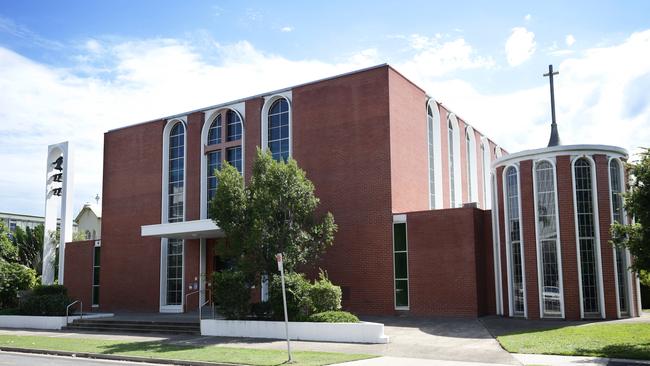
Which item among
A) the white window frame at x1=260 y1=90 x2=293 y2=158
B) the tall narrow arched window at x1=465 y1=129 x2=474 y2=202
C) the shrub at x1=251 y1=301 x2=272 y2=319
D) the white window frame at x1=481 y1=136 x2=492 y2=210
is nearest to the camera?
the shrub at x1=251 y1=301 x2=272 y2=319

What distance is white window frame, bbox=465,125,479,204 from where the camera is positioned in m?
37.5

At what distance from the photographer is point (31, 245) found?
51.9 meters

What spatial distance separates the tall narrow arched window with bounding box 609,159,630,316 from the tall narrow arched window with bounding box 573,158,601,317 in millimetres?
788

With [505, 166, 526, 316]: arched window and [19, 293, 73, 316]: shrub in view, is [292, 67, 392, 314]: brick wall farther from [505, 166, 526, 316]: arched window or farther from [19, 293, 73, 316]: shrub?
[19, 293, 73, 316]: shrub

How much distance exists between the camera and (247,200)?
79.9ft

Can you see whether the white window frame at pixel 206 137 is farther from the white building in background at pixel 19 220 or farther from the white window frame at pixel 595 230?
the white building in background at pixel 19 220

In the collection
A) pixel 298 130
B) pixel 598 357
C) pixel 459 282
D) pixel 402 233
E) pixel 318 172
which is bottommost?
pixel 598 357

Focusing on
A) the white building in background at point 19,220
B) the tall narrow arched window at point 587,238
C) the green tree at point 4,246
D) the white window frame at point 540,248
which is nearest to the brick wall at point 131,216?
the green tree at point 4,246

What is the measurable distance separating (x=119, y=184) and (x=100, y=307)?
7.26m

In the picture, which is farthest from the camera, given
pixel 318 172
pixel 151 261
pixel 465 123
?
pixel 465 123

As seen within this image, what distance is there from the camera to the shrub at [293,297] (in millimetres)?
22391

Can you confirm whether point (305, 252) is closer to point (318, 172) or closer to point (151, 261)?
point (318, 172)

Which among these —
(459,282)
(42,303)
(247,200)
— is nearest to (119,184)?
(42,303)

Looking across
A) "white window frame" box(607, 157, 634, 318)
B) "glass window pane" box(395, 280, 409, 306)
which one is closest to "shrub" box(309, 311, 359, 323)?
"glass window pane" box(395, 280, 409, 306)
